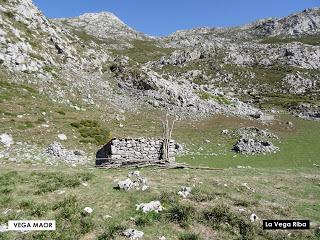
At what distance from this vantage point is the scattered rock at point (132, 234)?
44.5ft

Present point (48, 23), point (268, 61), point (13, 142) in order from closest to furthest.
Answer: point (13, 142)
point (48, 23)
point (268, 61)

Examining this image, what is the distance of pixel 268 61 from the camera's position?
18600 centimetres

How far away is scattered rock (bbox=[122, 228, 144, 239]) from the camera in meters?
13.6

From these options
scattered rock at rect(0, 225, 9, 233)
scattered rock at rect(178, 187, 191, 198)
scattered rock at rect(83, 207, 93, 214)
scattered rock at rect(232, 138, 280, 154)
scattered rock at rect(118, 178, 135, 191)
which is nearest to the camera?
scattered rock at rect(0, 225, 9, 233)

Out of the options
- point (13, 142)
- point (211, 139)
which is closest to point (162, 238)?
point (13, 142)

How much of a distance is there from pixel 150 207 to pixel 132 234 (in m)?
2.03

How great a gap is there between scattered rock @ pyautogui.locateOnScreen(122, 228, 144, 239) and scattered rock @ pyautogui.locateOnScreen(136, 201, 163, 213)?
1.62 meters

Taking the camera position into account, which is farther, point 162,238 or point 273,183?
point 273,183

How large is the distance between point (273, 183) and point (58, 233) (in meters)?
11.2

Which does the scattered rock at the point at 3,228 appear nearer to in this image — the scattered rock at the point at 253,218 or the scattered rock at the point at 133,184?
the scattered rock at the point at 133,184

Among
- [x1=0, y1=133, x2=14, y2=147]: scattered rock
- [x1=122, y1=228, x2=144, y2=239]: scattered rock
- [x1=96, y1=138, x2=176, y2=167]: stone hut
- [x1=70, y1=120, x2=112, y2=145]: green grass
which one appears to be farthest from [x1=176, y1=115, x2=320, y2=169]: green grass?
[x1=122, y1=228, x2=144, y2=239]: scattered rock

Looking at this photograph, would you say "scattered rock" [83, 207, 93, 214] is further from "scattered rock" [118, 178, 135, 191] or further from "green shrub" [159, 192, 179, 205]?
"green shrub" [159, 192, 179, 205]

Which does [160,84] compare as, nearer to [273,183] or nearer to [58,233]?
[273,183]

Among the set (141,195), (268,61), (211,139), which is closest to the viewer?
(141,195)
